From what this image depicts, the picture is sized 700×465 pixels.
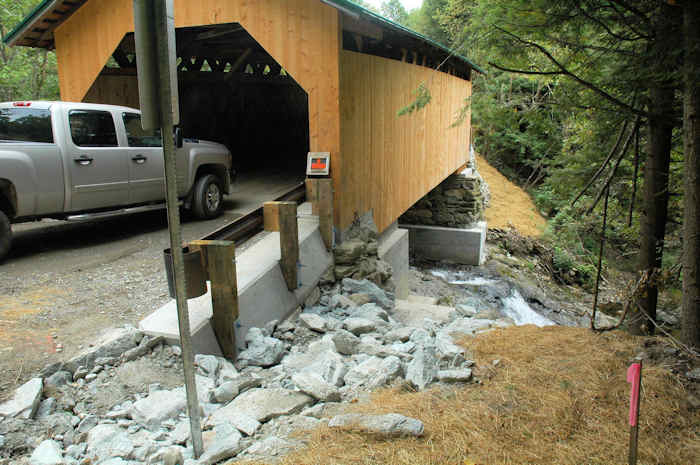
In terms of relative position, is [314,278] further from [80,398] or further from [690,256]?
[690,256]

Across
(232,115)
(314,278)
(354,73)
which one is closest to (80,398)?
(314,278)

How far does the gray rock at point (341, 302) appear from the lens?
6.38 metres

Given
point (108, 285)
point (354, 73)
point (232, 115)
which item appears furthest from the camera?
point (232, 115)

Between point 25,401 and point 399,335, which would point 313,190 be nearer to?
point 399,335

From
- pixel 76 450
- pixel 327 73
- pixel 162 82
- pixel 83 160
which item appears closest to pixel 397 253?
pixel 327 73

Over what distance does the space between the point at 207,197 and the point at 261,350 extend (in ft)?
14.6

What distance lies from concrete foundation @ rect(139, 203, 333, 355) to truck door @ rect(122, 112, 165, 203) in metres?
1.99

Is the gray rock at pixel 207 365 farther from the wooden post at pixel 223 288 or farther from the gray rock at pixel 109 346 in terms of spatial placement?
the gray rock at pixel 109 346

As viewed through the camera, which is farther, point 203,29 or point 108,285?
point 203,29

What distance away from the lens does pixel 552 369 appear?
154 inches

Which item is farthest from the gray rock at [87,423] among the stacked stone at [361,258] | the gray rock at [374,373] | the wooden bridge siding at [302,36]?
the wooden bridge siding at [302,36]

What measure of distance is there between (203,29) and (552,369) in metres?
9.52

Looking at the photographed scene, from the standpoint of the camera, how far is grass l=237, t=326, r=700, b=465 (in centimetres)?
270

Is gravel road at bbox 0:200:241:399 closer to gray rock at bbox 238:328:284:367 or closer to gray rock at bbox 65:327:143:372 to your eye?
gray rock at bbox 65:327:143:372
